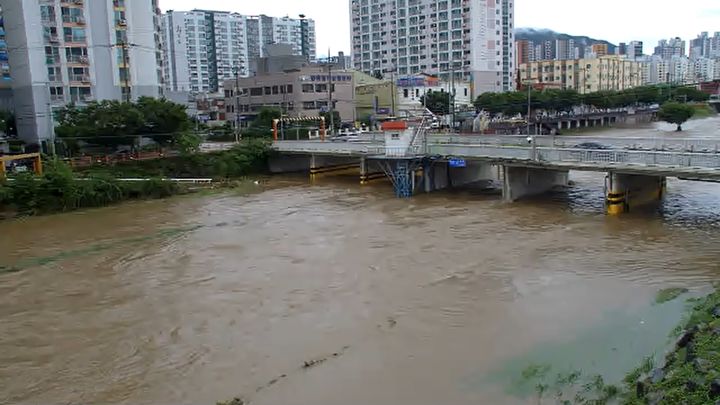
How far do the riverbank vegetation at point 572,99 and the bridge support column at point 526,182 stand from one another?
154 ft

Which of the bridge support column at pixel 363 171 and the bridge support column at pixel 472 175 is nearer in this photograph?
the bridge support column at pixel 472 175

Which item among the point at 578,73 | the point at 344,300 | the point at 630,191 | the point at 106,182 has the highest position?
the point at 578,73

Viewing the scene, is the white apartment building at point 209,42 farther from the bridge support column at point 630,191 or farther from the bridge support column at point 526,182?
the bridge support column at point 630,191

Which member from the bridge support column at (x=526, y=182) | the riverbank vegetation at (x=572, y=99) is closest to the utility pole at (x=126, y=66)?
the bridge support column at (x=526, y=182)

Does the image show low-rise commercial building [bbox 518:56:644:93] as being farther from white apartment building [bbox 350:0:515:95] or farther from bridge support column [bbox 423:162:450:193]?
bridge support column [bbox 423:162:450:193]

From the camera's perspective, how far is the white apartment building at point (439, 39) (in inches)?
4097

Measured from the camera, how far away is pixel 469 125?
70.0 meters

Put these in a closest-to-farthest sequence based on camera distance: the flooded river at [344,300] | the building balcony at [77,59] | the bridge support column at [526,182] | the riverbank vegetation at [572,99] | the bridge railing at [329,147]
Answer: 1. the flooded river at [344,300]
2. the bridge support column at [526,182]
3. the bridge railing at [329,147]
4. the building balcony at [77,59]
5. the riverbank vegetation at [572,99]

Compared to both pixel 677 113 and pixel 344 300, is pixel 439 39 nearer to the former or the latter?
pixel 677 113

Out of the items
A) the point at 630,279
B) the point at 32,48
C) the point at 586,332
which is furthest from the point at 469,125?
the point at 586,332

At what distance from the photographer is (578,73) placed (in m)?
124

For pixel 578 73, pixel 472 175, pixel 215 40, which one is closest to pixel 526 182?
pixel 472 175

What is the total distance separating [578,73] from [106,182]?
351ft

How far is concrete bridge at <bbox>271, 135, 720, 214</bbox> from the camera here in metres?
23.9
